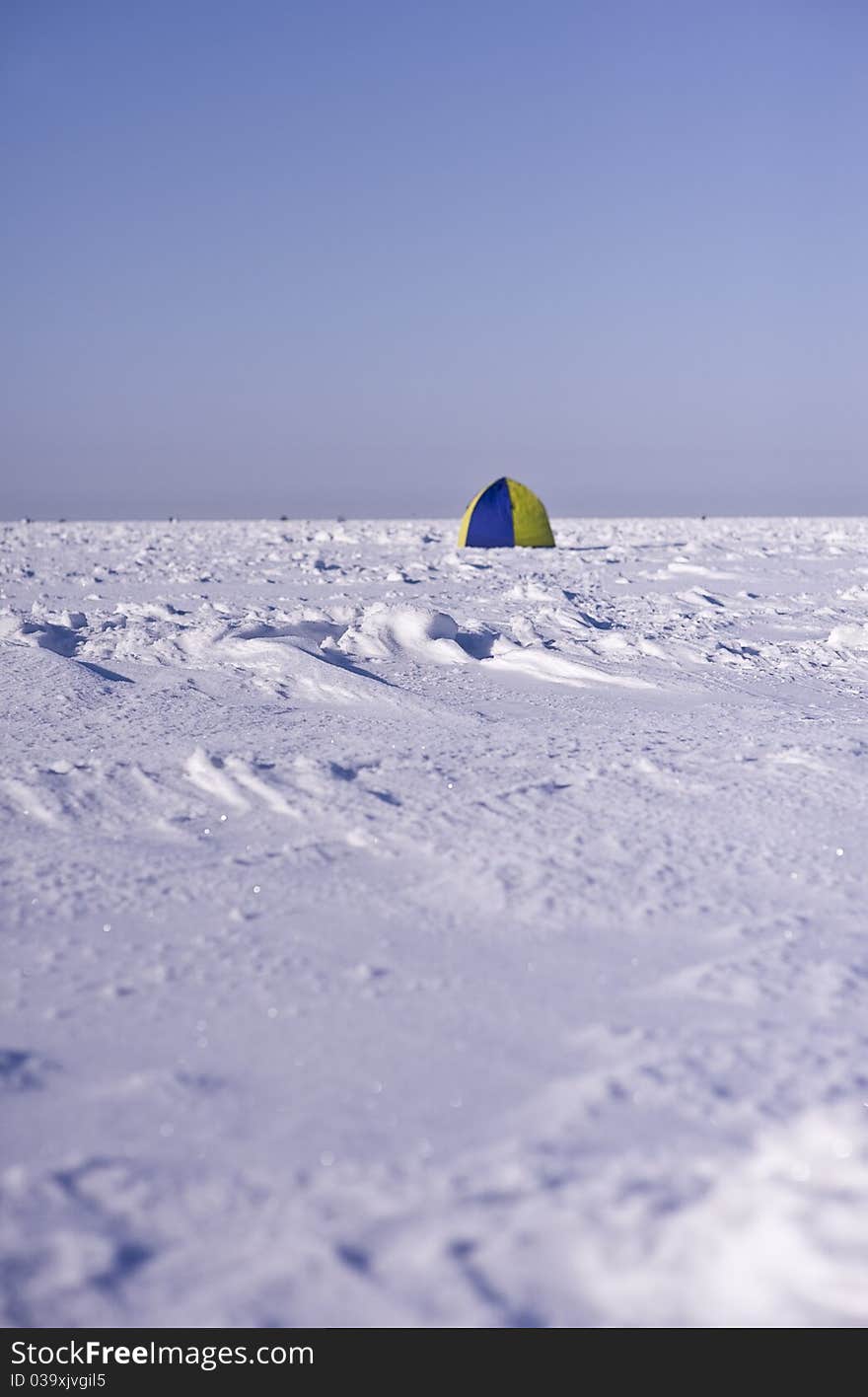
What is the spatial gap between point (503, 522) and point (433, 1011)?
1618cm

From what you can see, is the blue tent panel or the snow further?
the blue tent panel

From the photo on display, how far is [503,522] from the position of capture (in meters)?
17.4

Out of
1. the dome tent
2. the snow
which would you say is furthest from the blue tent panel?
the snow

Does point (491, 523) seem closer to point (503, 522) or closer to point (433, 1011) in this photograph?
point (503, 522)

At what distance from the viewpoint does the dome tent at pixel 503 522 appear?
1730 cm

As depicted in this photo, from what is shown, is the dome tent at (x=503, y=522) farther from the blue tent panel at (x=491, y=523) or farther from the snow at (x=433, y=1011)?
the snow at (x=433, y=1011)

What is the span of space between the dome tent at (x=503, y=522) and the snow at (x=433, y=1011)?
13737mm

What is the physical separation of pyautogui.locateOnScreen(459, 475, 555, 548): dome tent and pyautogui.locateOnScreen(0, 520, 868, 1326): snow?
1374cm

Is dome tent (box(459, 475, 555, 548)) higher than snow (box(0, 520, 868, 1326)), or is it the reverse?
dome tent (box(459, 475, 555, 548))

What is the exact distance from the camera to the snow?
3.67 ft

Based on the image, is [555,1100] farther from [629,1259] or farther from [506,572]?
[506,572]

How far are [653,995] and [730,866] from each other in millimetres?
622

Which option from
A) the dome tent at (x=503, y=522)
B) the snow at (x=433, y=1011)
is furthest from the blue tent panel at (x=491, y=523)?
the snow at (x=433, y=1011)

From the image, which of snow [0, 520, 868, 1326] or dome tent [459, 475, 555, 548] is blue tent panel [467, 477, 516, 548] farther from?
snow [0, 520, 868, 1326]
